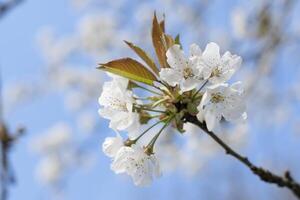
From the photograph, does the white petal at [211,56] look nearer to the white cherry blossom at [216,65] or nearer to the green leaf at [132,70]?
the white cherry blossom at [216,65]

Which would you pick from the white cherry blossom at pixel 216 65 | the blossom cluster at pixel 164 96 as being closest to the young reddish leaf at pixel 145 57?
the blossom cluster at pixel 164 96

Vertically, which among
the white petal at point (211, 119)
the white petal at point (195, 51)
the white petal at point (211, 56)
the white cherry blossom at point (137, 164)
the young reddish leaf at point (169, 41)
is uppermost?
the young reddish leaf at point (169, 41)

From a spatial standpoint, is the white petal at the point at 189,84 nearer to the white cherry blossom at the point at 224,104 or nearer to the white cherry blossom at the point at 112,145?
the white cherry blossom at the point at 224,104

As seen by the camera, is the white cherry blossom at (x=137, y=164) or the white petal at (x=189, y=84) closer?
the white petal at (x=189, y=84)

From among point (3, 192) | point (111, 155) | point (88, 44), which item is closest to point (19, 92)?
point (88, 44)

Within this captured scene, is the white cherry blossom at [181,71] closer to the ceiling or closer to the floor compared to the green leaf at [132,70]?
closer to the floor

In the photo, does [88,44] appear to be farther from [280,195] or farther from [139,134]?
[139,134]
